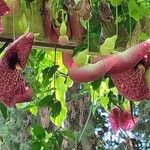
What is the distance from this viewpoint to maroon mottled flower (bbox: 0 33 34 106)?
0.79m

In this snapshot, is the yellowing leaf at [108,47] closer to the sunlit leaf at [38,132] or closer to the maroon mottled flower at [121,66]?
the maroon mottled flower at [121,66]

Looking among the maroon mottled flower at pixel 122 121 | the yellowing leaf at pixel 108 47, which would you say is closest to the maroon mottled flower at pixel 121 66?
the yellowing leaf at pixel 108 47

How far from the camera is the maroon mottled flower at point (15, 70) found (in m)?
0.79

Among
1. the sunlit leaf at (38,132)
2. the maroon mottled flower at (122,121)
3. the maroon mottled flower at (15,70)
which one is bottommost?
the sunlit leaf at (38,132)

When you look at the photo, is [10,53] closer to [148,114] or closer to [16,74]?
[16,74]

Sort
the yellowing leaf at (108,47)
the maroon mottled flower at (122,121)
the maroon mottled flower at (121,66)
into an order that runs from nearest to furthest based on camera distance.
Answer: the maroon mottled flower at (121,66) < the yellowing leaf at (108,47) < the maroon mottled flower at (122,121)

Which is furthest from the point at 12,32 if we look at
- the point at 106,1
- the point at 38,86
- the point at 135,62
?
the point at 38,86

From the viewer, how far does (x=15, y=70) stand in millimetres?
819

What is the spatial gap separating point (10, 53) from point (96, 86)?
21.8 inches

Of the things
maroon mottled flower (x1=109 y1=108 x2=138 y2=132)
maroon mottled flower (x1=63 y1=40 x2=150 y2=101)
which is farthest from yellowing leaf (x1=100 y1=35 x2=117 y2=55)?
maroon mottled flower (x1=109 y1=108 x2=138 y2=132)

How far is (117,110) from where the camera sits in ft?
4.69

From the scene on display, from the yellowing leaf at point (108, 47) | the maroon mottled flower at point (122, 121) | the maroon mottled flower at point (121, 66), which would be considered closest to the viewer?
the maroon mottled flower at point (121, 66)

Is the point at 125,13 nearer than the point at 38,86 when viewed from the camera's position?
Yes

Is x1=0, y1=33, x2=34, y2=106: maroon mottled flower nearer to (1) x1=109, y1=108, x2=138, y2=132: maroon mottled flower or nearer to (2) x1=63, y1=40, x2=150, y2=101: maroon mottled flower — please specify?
(2) x1=63, y1=40, x2=150, y2=101: maroon mottled flower
